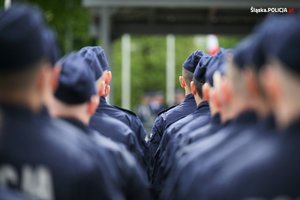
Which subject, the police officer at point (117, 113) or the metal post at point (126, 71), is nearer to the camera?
the police officer at point (117, 113)

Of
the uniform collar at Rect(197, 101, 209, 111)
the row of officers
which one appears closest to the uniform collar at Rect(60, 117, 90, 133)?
the row of officers

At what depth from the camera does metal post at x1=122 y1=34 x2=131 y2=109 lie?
5500 cm

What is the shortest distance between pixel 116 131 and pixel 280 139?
3.63 metres

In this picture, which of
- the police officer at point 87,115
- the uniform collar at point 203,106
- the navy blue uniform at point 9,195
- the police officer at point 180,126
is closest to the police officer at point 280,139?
the navy blue uniform at point 9,195

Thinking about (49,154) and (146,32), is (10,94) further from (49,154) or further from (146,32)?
(146,32)

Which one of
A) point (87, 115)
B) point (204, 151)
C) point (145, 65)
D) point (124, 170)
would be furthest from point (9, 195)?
point (145, 65)

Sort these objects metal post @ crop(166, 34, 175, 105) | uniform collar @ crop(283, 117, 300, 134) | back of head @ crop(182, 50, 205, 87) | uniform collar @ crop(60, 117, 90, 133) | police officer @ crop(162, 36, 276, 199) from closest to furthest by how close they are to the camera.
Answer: uniform collar @ crop(283, 117, 300, 134) < police officer @ crop(162, 36, 276, 199) < uniform collar @ crop(60, 117, 90, 133) < back of head @ crop(182, 50, 205, 87) < metal post @ crop(166, 34, 175, 105)

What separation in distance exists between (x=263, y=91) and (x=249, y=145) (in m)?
0.25

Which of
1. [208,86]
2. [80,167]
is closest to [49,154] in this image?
[80,167]

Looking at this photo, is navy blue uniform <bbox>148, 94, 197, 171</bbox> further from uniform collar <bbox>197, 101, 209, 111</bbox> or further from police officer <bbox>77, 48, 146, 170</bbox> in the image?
police officer <bbox>77, 48, 146, 170</bbox>

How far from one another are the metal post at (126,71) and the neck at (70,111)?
48.6 metres

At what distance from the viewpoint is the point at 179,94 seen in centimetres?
2942

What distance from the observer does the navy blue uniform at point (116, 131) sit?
7242 millimetres

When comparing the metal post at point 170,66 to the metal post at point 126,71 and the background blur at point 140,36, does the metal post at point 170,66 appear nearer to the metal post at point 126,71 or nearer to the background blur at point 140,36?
the background blur at point 140,36
